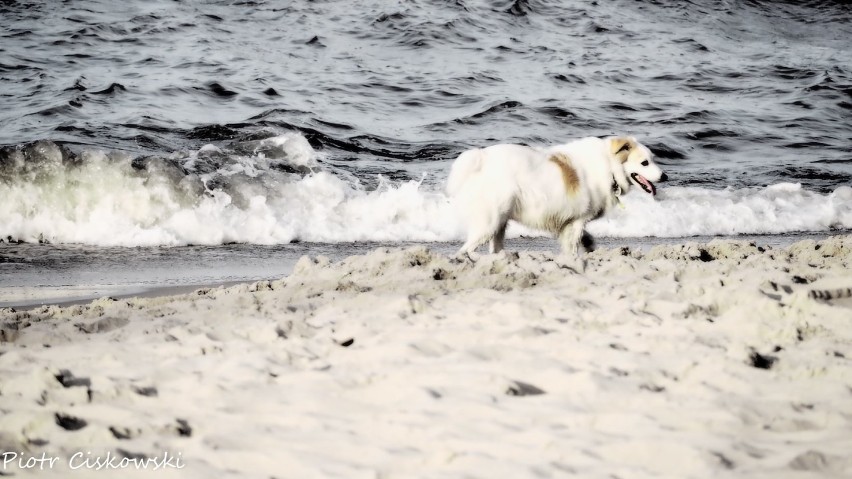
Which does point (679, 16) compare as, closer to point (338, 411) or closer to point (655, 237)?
point (655, 237)

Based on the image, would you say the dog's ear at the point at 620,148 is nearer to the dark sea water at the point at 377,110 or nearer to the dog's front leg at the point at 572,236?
the dog's front leg at the point at 572,236

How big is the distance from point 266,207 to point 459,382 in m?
6.32

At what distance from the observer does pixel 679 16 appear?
1986cm

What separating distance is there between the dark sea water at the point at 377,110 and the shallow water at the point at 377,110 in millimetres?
42

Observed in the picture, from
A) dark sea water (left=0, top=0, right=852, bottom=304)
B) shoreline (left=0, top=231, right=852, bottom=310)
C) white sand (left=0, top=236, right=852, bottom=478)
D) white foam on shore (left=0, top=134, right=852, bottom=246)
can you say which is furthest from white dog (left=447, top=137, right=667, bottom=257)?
dark sea water (left=0, top=0, right=852, bottom=304)

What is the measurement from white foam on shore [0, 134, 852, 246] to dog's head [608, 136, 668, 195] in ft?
7.03

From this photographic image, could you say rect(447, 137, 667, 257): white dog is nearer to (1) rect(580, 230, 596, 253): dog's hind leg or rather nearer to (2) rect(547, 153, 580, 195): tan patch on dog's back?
(2) rect(547, 153, 580, 195): tan patch on dog's back

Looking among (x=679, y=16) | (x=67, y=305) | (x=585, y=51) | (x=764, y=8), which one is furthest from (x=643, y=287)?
(x=764, y=8)

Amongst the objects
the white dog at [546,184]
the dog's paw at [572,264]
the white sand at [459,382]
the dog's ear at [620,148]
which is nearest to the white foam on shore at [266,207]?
the white dog at [546,184]

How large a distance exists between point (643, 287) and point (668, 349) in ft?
3.49

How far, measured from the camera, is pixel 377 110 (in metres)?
13.7

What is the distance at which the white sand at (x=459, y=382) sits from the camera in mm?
2699

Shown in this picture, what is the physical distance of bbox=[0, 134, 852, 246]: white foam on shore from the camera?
8.67m

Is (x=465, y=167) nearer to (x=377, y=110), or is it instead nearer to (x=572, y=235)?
(x=572, y=235)
